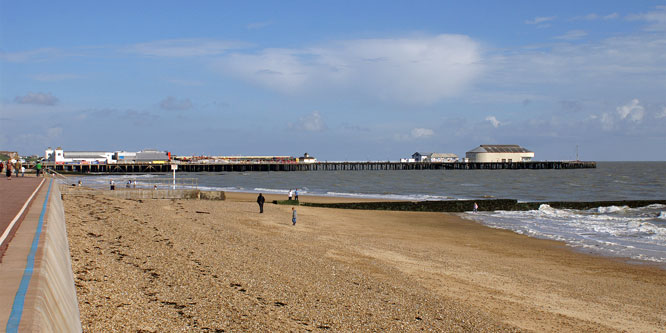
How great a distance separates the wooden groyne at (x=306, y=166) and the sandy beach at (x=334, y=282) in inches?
4034

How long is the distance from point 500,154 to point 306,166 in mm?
60789

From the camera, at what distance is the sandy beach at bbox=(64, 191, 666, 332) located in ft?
28.6

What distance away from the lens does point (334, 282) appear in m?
11.6

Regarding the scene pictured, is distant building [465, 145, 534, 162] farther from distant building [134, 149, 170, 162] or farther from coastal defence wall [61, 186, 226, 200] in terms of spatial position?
coastal defence wall [61, 186, 226, 200]

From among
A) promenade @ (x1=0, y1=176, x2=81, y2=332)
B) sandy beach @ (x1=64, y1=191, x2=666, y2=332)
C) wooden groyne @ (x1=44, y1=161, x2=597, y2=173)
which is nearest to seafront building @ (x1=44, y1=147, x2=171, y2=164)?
wooden groyne @ (x1=44, y1=161, x2=597, y2=173)

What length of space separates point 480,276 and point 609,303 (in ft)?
10.3

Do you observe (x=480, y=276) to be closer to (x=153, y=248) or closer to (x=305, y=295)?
(x=305, y=295)

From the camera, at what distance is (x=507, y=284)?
12.9 metres

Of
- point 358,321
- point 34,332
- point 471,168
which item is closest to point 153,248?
→ point 358,321

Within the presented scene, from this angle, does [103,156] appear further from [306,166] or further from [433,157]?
[433,157]

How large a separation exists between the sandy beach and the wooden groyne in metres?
102

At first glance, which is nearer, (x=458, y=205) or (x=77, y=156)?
(x=458, y=205)

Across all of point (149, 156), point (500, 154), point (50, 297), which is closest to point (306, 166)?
point (149, 156)

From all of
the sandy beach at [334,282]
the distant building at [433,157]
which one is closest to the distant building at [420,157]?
the distant building at [433,157]
